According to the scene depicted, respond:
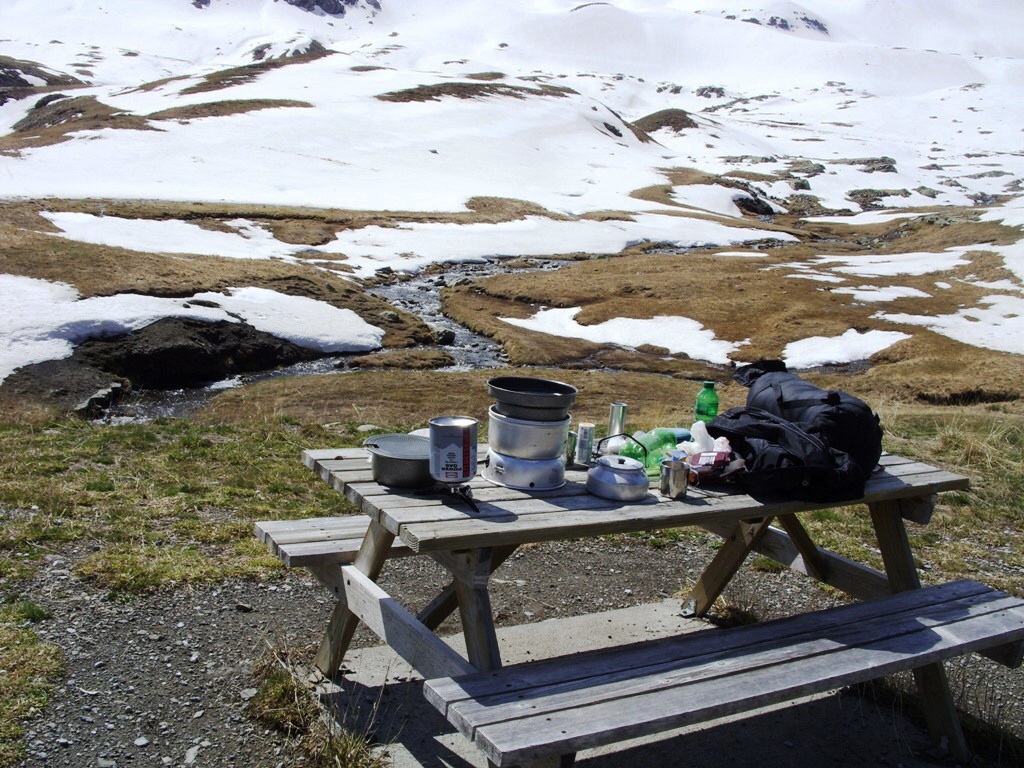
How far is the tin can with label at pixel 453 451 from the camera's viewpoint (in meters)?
4.11

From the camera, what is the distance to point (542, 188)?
66.2 m

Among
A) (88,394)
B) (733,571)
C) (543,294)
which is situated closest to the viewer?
(733,571)

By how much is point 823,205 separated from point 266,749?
9278 cm

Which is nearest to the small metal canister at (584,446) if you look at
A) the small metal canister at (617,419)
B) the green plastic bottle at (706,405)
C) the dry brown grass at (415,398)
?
the small metal canister at (617,419)

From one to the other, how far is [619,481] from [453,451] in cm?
93

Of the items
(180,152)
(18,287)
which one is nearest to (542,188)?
(180,152)

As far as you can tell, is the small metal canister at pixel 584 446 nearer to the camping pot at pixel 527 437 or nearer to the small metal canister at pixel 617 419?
the small metal canister at pixel 617 419

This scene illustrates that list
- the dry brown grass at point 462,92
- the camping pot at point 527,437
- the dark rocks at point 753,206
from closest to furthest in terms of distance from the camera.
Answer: the camping pot at point 527,437 < the dark rocks at point 753,206 < the dry brown grass at point 462,92

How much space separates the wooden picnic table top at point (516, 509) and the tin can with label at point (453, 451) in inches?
5.9

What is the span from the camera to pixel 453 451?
4.14m

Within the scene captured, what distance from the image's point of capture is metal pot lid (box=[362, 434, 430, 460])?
436cm

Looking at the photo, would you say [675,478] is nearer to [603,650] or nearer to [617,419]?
[617,419]

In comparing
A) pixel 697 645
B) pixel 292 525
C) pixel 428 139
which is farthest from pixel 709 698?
pixel 428 139

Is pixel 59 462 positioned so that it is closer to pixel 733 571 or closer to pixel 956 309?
pixel 733 571
